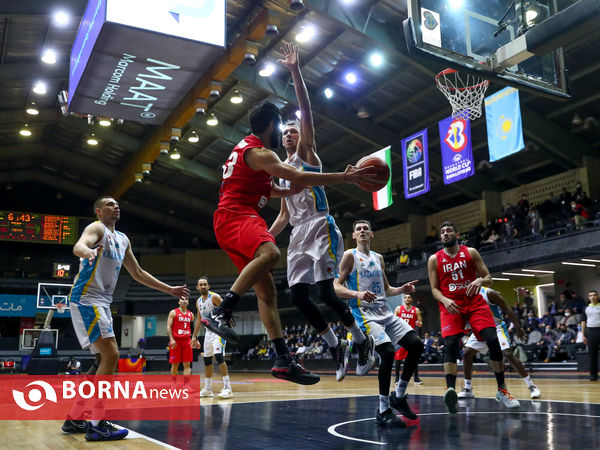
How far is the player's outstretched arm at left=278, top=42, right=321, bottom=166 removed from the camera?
158 inches

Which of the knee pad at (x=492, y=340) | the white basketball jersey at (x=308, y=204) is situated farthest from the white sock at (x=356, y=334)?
the knee pad at (x=492, y=340)

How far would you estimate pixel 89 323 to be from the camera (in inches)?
193

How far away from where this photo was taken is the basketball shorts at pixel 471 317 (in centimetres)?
616

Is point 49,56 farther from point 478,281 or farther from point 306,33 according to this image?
point 478,281

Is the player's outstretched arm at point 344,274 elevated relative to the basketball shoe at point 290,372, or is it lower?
elevated

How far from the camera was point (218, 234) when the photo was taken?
4.04 m

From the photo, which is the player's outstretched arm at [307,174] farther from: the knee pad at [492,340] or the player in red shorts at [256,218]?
the knee pad at [492,340]

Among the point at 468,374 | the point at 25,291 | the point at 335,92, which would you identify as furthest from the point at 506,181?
the point at 25,291

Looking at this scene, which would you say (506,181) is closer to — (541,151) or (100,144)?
(541,151)

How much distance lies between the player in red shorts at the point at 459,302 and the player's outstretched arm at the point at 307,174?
2.88 meters

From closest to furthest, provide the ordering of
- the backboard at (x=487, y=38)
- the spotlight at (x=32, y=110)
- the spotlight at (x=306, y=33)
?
the backboard at (x=487, y=38), the spotlight at (x=306, y=33), the spotlight at (x=32, y=110)

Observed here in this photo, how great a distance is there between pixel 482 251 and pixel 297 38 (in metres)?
9.38

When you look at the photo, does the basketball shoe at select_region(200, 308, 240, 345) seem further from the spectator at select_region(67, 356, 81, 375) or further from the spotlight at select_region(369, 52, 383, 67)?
the spectator at select_region(67, 356, 81, 375)

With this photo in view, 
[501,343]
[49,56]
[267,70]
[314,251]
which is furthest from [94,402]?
[49,56]
